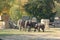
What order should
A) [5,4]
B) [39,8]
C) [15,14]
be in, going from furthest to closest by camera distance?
[39,8] < [5,4] < [15,14]

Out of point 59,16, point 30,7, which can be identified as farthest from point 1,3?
point 59,16

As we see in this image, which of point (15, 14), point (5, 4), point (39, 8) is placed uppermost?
point (5, 4)

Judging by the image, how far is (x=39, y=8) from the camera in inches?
1876

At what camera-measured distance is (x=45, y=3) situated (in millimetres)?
48312

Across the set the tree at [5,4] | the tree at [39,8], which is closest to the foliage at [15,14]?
the tree at [5,4]

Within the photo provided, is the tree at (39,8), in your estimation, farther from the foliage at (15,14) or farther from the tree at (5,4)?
the foliage at (15,14)

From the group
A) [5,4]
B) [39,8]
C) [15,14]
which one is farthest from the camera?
[39,8]

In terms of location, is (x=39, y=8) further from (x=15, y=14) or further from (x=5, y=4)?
(x=15, y=14)

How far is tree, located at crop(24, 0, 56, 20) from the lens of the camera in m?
47.7

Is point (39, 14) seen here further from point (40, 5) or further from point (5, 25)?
point (5, 25)

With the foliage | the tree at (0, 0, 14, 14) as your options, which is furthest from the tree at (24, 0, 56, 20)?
the foliage

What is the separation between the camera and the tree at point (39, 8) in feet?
156

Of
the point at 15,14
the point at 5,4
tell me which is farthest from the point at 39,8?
the point at 15,14

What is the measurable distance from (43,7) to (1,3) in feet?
25.1
